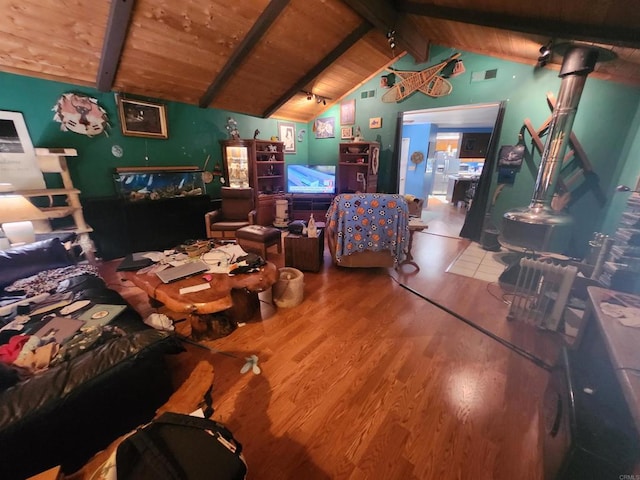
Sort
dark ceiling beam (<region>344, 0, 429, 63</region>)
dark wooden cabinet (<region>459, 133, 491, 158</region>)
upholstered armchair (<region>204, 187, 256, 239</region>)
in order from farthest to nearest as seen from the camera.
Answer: dark wooden cabinet (<region>459, 133, 491, 158</region>) → upholstered armchair (<region>204, 187, 256, 239</region>) → dark ceiling beam (<region>344, 0, 429, 63</region>)

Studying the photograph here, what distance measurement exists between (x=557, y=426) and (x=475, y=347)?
0.86 m

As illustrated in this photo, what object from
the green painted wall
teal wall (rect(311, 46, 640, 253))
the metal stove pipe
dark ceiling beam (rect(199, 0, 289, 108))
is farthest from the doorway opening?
the green painted wall

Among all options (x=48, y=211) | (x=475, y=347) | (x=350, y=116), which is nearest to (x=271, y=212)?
(x=350, y=116)

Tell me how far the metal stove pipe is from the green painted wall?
4.44m

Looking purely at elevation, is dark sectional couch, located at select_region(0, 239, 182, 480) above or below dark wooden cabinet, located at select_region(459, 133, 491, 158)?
below

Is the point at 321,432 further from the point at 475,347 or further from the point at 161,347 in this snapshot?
the point at 475,347

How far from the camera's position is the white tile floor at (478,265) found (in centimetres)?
313

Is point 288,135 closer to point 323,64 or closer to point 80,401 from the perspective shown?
point 323,64

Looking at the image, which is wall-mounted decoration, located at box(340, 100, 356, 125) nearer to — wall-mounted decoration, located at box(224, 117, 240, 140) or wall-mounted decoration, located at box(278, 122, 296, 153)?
wall-mounted decoration, located at box(278, 122, 296, 153)

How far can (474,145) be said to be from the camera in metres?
8.20

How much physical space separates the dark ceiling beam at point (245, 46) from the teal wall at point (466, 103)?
49 cm

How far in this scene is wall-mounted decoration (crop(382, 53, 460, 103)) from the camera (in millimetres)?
4250

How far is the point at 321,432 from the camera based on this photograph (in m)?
1.33

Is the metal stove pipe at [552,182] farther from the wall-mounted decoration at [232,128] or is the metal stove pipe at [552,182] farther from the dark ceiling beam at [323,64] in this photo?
the wall-mounted decoration at [232,128]
